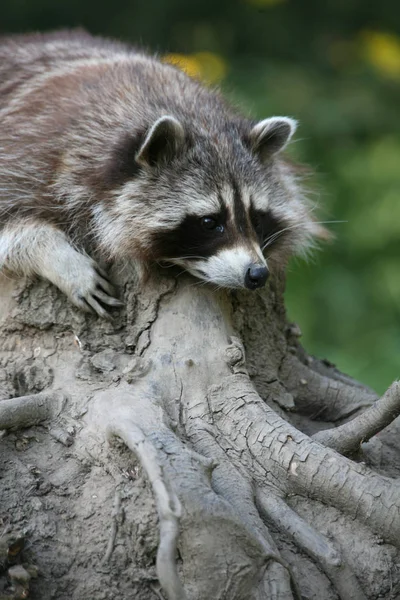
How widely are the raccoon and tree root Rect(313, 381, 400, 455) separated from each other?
69 centimetres

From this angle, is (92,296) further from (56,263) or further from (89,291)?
(56,263)

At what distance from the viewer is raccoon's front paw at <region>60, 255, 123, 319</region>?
3537 millimetres

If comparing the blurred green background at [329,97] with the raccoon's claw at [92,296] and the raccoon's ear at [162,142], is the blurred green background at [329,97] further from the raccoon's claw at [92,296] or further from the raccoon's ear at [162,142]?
the raccoon's claw at [92,296]

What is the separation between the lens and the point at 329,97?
7.43 meters

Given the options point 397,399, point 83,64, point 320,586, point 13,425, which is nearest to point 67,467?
point 13,425

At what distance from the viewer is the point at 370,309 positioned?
686cm

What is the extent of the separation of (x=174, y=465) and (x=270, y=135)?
1812mm

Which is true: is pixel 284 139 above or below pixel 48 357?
above

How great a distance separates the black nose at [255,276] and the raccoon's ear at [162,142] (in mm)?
666

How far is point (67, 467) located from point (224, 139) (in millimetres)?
1651

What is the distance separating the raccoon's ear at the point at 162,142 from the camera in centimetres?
370

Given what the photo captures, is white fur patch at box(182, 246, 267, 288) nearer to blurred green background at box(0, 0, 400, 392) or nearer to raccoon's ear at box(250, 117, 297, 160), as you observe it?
raccoon's ear at box(250, 117, 297, 160)

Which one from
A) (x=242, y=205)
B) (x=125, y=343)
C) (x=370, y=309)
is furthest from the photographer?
(x=370, y=309)

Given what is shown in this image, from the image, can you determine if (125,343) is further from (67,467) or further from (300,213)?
(300,213)
